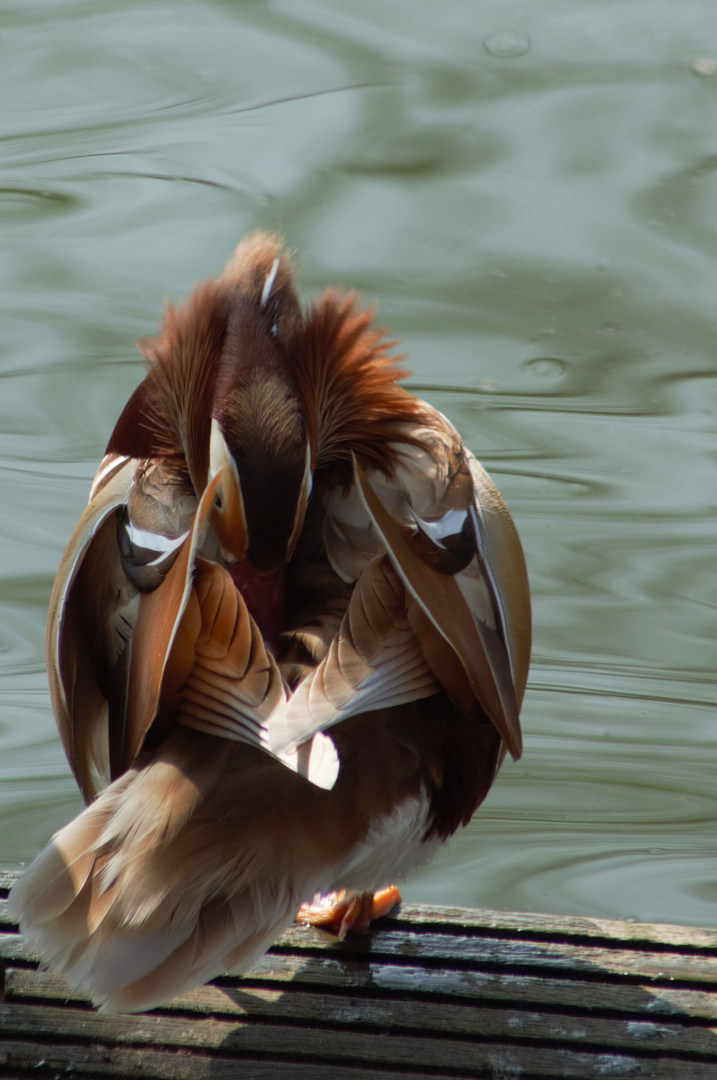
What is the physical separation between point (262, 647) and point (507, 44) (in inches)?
215

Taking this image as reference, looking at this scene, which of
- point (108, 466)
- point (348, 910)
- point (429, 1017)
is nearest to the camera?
point (429, 1017)

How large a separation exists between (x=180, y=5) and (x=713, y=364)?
3.55m

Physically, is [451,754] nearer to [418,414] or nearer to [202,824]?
[202,824]

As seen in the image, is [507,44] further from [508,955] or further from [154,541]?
[508,955]

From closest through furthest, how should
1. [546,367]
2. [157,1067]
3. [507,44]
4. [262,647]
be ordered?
[262,647]
[157,1067]
[546,367]
[507,44]

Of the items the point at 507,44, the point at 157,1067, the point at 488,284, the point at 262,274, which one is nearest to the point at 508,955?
the point at 157,1067

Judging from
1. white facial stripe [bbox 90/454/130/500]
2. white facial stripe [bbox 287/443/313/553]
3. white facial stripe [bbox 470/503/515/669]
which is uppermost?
white facial stripe [bbox 287/443/313/553]

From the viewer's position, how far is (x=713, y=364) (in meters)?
5.11

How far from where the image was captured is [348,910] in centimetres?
224

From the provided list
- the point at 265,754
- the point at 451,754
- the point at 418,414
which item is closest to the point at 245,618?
the point at 265,754

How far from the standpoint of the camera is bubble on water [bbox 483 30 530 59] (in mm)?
6445

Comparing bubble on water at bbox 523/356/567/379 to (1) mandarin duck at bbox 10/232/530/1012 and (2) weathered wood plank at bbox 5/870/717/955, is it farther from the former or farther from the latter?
(2) weathered wood plank at bbox 5/870/717/955

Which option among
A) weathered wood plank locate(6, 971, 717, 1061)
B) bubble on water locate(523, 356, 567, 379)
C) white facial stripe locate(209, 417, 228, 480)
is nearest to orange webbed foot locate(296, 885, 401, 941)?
weathered wood plank locate(6, 971, 717, 1061)

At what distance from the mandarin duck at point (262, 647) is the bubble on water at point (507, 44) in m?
4.61
